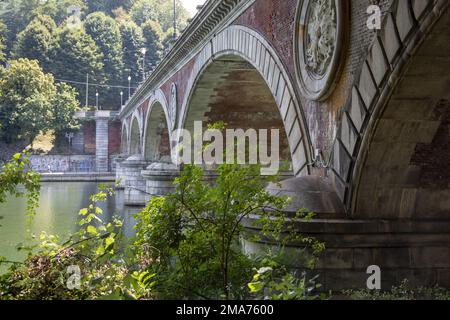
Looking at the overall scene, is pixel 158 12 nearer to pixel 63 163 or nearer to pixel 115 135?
pixel 115 135

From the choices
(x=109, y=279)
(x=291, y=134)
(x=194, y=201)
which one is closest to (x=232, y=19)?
(x=291, y=134)

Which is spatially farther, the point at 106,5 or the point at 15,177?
the point at 106,5

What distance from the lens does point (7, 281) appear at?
3936 millimetres

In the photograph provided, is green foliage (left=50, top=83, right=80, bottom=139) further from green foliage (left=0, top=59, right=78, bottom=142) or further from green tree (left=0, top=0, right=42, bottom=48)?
green tree (left=0, top=0, right=42, bottom=48)

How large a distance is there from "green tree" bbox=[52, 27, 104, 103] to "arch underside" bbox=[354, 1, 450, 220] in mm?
60665

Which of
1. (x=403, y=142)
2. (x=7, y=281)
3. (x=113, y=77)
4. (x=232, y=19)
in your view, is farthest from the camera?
(x=113, y=77)

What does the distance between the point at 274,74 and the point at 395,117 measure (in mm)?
3998

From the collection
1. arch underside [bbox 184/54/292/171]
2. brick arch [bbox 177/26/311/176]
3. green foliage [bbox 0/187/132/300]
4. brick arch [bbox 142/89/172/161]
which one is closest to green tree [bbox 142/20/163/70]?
brick arch [bbox 142/89/172/161]

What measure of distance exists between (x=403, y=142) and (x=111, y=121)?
2084 inches

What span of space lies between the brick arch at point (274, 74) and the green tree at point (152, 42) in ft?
208

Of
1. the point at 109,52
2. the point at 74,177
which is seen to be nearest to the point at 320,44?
the point at 74,177

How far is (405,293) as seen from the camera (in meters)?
6.69

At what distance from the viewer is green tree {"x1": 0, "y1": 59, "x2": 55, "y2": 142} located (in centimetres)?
4838
